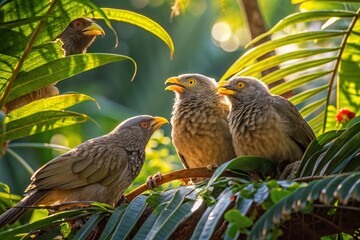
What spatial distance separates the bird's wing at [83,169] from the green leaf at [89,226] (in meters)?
0.85

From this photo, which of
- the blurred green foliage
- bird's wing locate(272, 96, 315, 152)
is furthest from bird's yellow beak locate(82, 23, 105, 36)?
the blurred green foliage

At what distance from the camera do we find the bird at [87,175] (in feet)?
13.6

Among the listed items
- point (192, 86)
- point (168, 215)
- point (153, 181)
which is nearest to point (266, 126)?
point (153, 181)

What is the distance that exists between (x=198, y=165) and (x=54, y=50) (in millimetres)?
1537

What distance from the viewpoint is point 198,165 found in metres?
4.62

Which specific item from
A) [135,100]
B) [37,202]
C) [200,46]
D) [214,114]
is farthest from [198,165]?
[200,46]

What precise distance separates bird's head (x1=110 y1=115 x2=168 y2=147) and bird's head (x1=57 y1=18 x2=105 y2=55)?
60 centimetres

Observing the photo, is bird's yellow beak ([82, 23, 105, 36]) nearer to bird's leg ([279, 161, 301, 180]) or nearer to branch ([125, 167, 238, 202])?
branch ([125, 167, 238, 202])

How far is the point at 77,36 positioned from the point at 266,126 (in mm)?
1513

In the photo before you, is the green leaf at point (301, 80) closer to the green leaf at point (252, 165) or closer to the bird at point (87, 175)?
the green leaf at point (252, 165)

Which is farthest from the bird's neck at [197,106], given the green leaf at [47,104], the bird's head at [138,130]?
the green leaf at [47,104]

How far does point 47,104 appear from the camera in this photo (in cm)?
368

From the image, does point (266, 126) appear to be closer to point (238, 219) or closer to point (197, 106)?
point (197, 106)

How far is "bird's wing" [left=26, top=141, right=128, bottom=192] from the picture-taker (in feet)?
13.6
